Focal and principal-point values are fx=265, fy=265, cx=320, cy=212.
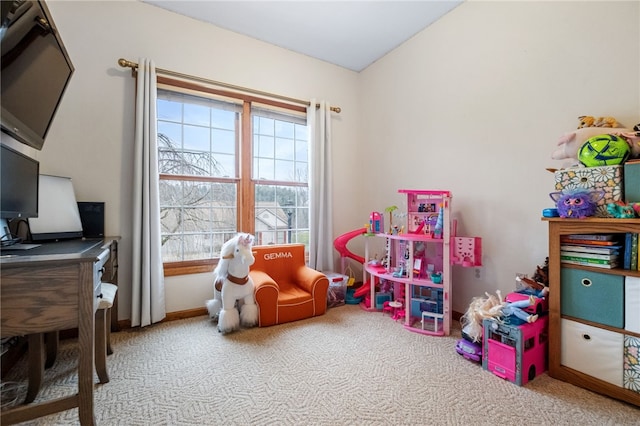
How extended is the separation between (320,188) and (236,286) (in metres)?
1.56

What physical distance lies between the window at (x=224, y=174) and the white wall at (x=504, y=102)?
1.36m

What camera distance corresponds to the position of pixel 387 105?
332 centimetres

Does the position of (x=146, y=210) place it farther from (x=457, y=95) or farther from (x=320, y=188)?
(x=457, y=95)

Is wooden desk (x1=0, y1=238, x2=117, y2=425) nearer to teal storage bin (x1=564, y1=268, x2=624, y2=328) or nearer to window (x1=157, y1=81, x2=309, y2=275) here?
window (x1=157, y1=81, x2=309, y2=275)

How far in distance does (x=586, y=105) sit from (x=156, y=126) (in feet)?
11.1

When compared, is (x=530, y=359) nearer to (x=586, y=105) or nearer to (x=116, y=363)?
(x=586, y=105)

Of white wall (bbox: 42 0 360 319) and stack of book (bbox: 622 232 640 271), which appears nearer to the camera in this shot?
stack of book (bbox: 622 232 640 271)

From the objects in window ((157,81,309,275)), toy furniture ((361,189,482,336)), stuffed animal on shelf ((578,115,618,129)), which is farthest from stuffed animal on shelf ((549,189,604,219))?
window ((157,81,309,275))

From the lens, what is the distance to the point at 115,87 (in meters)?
2.41

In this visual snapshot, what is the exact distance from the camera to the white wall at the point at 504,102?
176 cm

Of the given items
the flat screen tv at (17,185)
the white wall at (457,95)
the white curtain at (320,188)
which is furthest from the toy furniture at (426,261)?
the flat screen tv at (17,185)

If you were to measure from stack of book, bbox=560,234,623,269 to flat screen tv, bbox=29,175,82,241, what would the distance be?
11.4 ft

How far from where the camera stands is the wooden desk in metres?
1.04

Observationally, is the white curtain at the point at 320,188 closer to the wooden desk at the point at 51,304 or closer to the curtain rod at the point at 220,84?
the curtain rod at the point at 220,84
